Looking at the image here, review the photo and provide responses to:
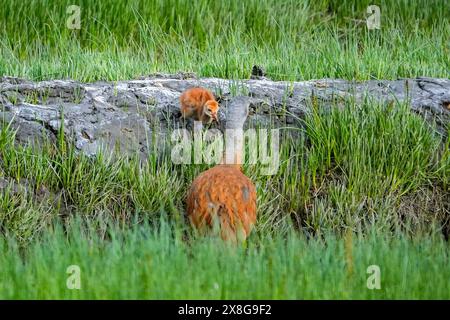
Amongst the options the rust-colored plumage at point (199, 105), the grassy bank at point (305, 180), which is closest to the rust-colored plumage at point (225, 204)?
the grassy bank at point (305, 180)

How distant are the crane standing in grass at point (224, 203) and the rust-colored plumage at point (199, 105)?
2.21 ft

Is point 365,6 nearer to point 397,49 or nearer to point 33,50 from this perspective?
point 397,49

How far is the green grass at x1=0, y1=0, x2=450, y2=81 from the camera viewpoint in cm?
741

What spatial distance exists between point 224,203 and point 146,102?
1.41m

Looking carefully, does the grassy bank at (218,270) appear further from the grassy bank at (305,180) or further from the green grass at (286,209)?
the grassy bank at (305,180)

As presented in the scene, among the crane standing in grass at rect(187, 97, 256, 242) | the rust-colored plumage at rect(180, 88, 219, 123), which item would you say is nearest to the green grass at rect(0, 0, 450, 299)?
the crane standing in grass at rect(187, 97, 256, 242)

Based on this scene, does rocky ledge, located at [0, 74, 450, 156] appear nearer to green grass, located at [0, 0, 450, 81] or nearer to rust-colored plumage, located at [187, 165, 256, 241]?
green grass, located at [0, 0, 450, 81]

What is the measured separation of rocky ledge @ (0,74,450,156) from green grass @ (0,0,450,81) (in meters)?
0.35

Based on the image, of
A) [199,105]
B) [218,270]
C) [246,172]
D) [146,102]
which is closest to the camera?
[218,270]

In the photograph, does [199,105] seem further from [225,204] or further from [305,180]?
[225,204]

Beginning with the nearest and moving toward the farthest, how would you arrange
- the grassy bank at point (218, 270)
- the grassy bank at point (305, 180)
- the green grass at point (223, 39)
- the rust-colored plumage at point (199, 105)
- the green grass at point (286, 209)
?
1. the grassy bank at point (218, 270)
2. the green grass at point (286, 209)
3. the grassy bank at point (305, 180)
4. the rust-colored plumage at point (199, 105)
5. the green grass at point (223, 39)

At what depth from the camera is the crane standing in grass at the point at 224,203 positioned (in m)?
5.52

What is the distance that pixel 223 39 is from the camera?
344 inches

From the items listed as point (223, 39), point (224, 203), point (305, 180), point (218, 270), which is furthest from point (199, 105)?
point (223, 39)
